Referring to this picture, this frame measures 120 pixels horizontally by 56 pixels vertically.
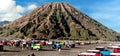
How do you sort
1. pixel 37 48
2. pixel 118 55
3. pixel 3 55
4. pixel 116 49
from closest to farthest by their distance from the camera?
1. pixel 118 55
2. pixel 3 55
3. pixel 116 49
4. pixel 37 48

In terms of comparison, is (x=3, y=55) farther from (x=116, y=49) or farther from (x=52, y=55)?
(x=116, y=49)

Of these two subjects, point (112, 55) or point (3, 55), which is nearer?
point (112, 55)

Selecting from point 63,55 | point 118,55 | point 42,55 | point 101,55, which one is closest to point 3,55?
point 42,55

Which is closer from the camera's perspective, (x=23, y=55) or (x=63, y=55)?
(x=23, y=55)

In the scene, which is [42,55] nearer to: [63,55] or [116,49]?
[63,55]

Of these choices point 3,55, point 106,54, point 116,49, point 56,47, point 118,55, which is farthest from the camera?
point 56,47

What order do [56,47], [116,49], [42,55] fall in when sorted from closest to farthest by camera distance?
[42,55] → [116,49] → [56,47]

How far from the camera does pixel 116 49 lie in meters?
80.5

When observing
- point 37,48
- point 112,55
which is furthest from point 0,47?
point 112,55

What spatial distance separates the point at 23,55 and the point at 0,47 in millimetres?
14324

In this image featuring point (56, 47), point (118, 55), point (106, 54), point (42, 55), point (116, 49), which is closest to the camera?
point (118, 55)

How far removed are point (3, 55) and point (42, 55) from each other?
412 inches

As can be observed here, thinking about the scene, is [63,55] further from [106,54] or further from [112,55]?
[112,55]

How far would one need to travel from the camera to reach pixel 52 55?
246 feet
